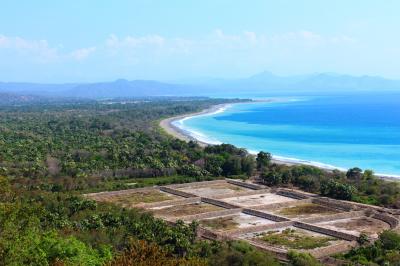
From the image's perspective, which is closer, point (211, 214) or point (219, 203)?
point (211, 214)

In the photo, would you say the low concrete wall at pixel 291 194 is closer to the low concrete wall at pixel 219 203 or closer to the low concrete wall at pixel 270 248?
the low concrete wall at pixel 219 203

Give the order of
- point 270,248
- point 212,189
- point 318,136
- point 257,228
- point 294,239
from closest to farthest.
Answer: point 270,248 → point 294,239 → point 257,228 → point 212,189 → point 318,136

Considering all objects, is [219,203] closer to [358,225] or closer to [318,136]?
[358,225]

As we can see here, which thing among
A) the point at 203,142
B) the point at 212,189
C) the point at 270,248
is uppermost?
the point at 270,248

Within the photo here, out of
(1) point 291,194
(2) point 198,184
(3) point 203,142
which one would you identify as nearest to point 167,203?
(2) point 198,184

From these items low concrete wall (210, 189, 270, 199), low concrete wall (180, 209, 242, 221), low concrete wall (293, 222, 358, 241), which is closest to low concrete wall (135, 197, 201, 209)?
low concrete wall (210, 189, 270, 199)

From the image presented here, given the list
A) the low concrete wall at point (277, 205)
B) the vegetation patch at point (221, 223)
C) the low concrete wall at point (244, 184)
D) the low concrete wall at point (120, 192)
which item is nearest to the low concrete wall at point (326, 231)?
the vegetation patch at point (221, 223)

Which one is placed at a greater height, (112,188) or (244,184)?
(244,184)

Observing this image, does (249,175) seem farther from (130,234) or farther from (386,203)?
(130,234)
